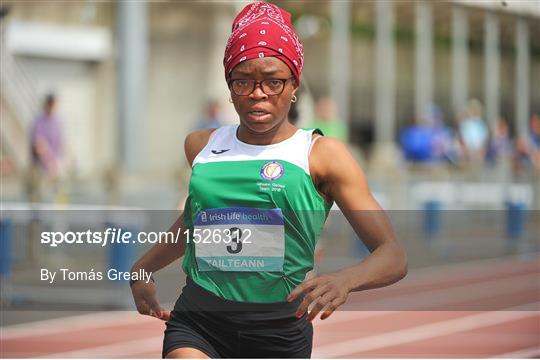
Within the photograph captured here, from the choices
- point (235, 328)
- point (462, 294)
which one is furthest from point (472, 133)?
point (235, 328)

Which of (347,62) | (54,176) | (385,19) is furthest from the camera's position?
(347,62)

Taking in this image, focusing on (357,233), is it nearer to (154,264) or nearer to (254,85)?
(254,85)

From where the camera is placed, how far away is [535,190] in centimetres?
2030

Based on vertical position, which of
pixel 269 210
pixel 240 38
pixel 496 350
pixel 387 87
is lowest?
pixel 496 350

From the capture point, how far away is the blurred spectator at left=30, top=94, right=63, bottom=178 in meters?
14.2

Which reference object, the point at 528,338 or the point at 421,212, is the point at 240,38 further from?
the point at 421,212

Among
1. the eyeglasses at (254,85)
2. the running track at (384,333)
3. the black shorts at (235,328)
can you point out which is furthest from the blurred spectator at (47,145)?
the eyeglasses at (254,85)

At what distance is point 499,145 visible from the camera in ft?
74.8

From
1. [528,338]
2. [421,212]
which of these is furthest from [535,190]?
[528,338]

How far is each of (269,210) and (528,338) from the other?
21.0ft

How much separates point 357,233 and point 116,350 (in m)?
5.71

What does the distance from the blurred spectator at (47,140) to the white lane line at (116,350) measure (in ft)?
18.2

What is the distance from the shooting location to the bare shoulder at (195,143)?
3.62 m

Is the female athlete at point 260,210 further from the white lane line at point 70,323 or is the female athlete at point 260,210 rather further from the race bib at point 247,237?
the white lane line at point 70,323
